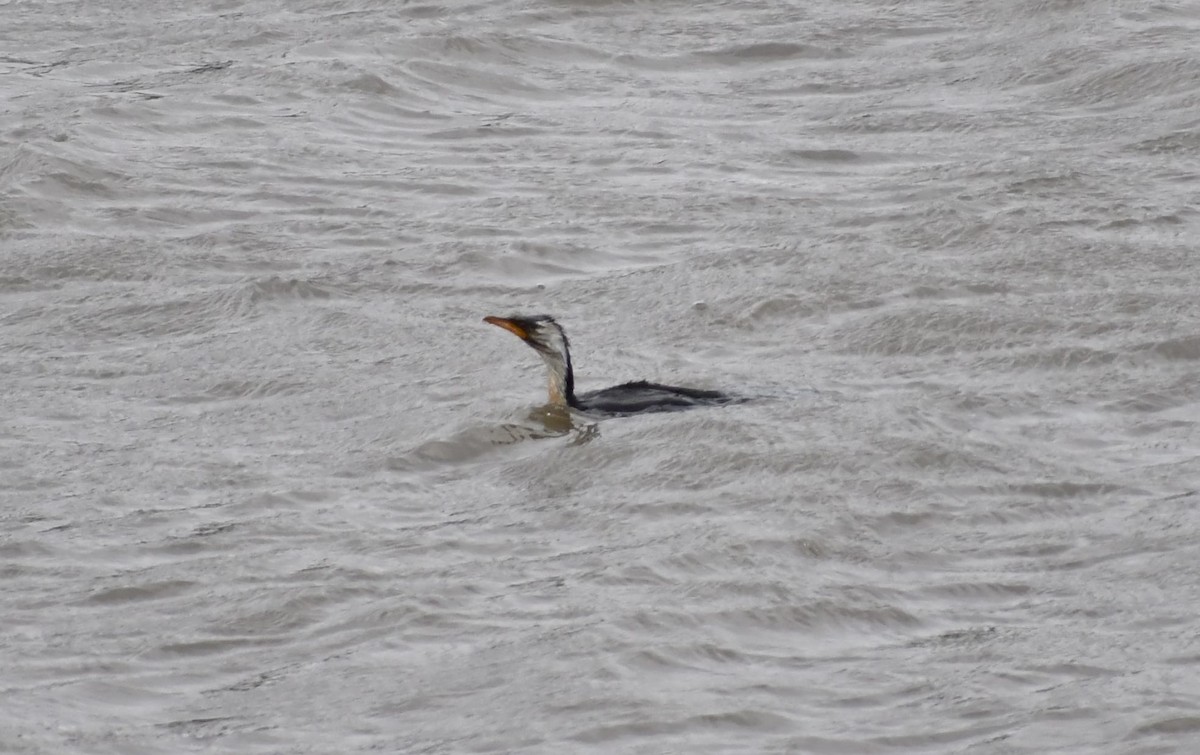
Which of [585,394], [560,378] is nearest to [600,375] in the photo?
[585,394]

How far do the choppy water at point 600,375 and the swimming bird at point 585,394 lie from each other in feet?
0.34

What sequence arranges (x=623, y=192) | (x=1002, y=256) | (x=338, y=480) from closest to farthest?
(x=338, y=480), (x=1002, y=256), (x=623, y=192)

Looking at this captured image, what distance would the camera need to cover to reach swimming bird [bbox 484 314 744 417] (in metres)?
10.1

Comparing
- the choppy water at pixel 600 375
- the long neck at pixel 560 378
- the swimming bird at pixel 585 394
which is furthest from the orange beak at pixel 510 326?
the choppy water at pixel 600 375

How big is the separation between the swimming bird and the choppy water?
0.34 feet

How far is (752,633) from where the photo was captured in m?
7.70

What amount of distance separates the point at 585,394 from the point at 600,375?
0.43m

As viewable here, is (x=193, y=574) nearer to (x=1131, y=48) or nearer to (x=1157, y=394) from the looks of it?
(x=1157, y=394)

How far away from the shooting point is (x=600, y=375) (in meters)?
11.1

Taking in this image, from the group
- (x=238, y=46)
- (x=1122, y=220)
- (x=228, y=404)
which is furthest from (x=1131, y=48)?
(x=228, y=404)

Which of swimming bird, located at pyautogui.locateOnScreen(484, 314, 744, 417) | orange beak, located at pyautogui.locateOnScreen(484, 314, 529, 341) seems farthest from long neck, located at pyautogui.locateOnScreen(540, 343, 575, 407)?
orange beak, located at pyautogui.locateOnScreen(484, 314, 529, 341)

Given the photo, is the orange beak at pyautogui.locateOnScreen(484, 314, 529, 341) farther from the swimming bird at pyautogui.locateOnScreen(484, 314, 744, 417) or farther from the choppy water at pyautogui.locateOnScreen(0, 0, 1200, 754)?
the choppy water at pyautogui.locateOnScreen(0, 0, 1200, 754)

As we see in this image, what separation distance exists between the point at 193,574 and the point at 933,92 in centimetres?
828

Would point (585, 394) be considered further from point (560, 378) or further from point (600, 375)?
point (600, 375)
